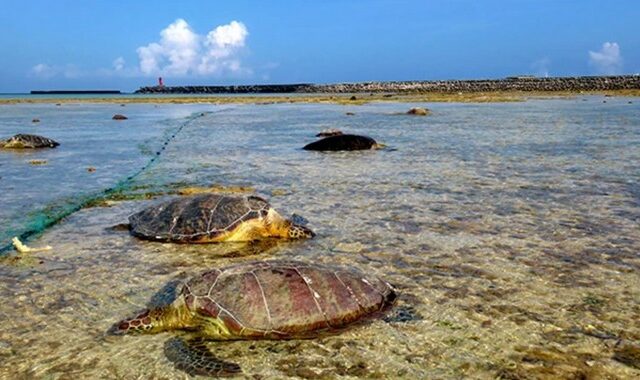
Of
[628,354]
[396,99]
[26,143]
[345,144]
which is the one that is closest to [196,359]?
[628,354]

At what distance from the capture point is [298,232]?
8266 mm

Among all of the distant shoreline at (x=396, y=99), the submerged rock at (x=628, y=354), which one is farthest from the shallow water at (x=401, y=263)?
the distant shoreline at (x=396, y=99)

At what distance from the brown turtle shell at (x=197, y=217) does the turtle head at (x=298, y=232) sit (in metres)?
0.47

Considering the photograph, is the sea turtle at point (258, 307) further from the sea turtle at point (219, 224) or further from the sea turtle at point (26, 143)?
the sea turtle at point (26, 143)

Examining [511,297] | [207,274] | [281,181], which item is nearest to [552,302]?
[511,297]

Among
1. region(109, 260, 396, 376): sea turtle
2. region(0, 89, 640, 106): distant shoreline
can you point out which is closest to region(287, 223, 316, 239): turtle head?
region(109, 260, 396, 376): sea turtle

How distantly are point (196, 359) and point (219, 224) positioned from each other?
12.2 ft

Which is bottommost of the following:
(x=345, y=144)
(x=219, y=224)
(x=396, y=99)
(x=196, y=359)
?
(x=396, y=99)

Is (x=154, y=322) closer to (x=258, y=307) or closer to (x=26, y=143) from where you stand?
(x=258, y=307)

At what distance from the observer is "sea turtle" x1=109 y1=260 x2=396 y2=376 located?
16.8 feet

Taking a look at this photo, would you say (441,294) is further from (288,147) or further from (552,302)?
(288,147)

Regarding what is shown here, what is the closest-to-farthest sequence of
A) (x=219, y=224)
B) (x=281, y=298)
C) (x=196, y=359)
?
(x=196, y=359)
(x=281, y=298)
(x=219, y=224)

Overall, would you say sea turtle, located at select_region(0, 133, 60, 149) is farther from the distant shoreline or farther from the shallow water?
the distant shoreline

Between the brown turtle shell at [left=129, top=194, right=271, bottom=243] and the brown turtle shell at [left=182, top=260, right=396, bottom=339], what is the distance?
2597 millimetres
